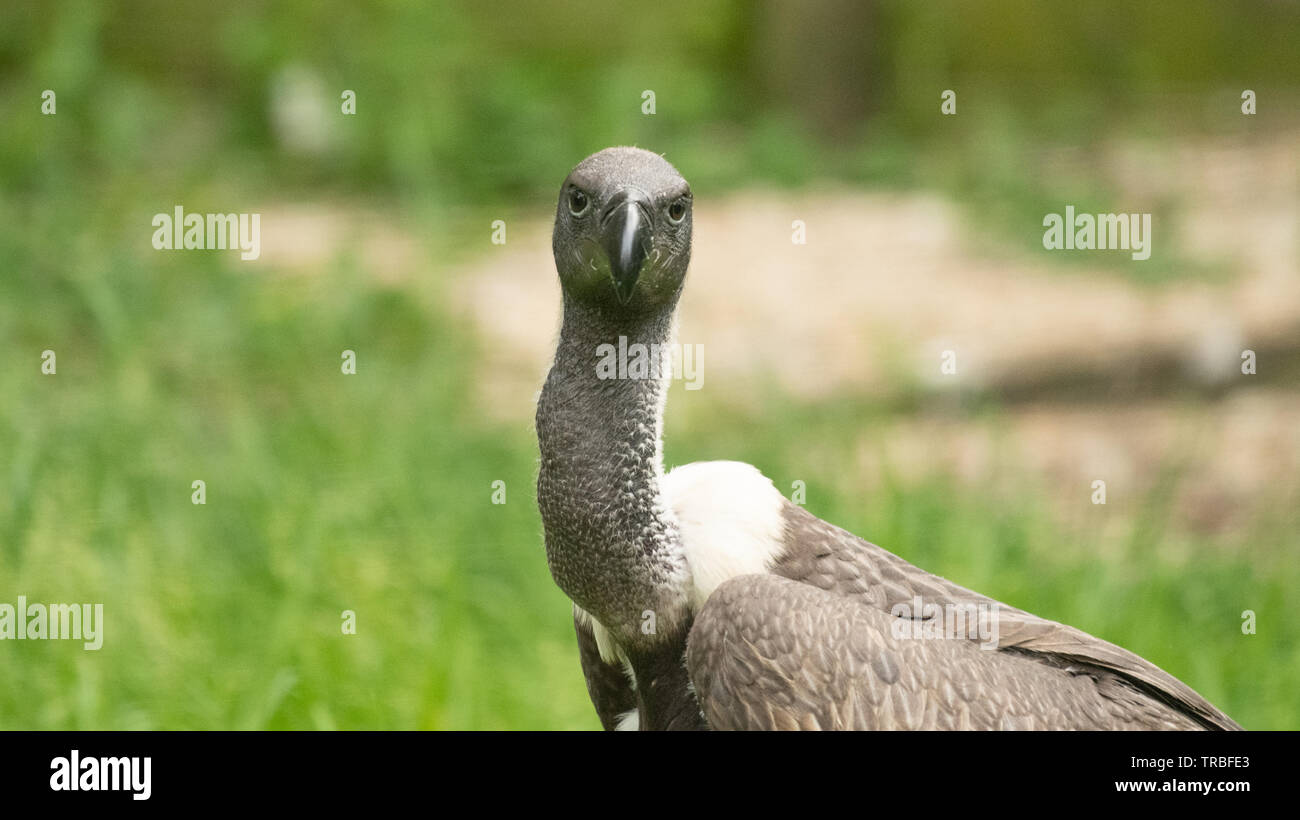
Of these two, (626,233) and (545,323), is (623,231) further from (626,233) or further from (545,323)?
(545,323)

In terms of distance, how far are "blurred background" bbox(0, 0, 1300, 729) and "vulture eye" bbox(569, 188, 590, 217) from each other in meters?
1.90

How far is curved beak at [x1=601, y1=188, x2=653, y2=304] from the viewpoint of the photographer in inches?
116

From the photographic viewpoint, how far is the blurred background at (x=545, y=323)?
4969 millimetres

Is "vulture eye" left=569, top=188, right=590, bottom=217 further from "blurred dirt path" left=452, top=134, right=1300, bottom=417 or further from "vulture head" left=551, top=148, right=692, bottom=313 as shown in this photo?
"blurred dirt path" left=452, top=134, right=1300, bottom=417

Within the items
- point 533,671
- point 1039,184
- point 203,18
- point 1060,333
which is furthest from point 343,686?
point 203,18

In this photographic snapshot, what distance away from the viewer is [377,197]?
893cm

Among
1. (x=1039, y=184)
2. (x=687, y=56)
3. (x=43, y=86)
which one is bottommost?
(x=1039, y=184)

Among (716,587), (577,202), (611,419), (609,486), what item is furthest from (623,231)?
(716,587)

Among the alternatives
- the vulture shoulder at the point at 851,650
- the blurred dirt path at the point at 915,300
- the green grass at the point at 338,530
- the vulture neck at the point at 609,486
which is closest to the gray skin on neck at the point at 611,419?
the vulture neck at the point at 609,486

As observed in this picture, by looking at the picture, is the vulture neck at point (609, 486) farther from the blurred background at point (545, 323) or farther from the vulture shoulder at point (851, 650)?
the blurred background at point (545, 323)

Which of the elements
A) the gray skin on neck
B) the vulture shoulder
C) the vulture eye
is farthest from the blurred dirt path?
the vulture eye

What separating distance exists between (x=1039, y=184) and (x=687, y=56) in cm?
309

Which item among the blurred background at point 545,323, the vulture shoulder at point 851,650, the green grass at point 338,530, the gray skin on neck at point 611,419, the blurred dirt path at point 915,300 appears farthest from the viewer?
the blurred dirt path at point 915,300

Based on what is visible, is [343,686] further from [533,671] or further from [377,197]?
[377,197]
